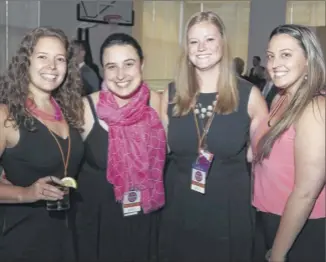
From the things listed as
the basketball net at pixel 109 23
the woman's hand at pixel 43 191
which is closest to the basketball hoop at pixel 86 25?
the basketball net at pixel 109 23

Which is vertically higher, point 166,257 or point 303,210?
point 303,210

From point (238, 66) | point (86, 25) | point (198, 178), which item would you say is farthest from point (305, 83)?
point (86, 25)

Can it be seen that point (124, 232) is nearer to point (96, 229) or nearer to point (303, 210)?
point (96, 229)

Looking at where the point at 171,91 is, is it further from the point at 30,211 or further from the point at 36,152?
the point at 30,211

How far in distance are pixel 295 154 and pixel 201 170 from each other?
525 mm

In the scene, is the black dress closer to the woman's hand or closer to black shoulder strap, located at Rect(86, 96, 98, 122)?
black shoulder strap, located at Rect(86, 96, 98, 122)

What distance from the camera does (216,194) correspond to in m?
2.04

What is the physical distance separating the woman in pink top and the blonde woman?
26 centimetres

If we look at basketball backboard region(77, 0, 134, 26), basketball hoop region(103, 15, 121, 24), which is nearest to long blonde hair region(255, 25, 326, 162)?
basketball backboard region(77, 0, 134, 26)

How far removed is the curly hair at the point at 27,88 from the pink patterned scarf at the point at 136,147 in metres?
0.11

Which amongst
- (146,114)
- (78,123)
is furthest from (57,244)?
(146,114)

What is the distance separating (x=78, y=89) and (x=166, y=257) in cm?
88

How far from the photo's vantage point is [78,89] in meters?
2.07

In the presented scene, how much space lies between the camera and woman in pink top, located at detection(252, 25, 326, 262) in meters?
1.54
